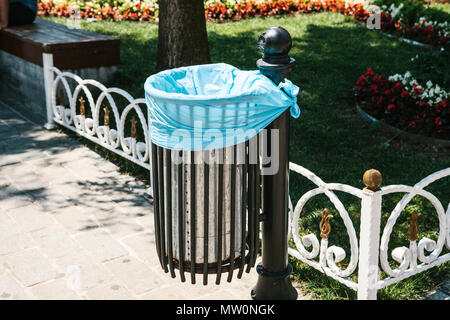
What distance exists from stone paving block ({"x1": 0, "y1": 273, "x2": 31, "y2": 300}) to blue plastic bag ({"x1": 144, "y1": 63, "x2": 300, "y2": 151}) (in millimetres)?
1499

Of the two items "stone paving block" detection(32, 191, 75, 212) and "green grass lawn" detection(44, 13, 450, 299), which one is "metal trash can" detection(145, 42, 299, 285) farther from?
"stone paving block" detection(32, 191, 75, 212)

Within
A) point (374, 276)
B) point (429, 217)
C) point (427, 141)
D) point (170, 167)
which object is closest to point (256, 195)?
point (170, 167)

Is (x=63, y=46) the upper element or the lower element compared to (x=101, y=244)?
upper

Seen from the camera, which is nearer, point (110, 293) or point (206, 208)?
point (206, 208)

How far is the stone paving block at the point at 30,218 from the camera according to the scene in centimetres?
510

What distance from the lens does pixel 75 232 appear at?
16.4ft

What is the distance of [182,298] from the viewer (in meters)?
4.13

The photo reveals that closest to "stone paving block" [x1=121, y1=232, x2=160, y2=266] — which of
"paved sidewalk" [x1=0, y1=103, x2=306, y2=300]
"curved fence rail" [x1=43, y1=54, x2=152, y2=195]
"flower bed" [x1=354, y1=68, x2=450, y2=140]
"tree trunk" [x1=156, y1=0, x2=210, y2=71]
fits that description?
"paved sidewalk" [x1=0, y1=103, x2=306, y2=300]

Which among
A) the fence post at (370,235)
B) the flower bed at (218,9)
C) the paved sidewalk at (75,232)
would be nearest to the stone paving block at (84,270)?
the paved sidewalk at (75,232)

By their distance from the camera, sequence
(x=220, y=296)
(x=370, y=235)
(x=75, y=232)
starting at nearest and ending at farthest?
(x=370, y=235), (x=220, y=296), (x=75, y=232)

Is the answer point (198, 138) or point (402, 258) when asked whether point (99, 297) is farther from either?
point (402, 258)

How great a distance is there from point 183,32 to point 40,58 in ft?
5.76

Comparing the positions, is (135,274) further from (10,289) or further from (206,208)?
(206,208)

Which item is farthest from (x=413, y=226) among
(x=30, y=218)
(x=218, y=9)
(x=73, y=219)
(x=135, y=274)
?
(x=218, y=9)
